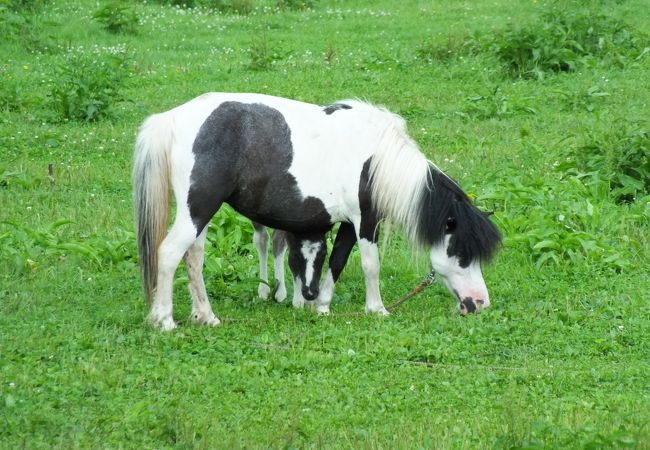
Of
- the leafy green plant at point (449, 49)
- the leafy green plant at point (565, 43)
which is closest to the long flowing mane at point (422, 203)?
the leafy green plant at point (565, 43)

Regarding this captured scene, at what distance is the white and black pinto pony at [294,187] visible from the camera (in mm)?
7652

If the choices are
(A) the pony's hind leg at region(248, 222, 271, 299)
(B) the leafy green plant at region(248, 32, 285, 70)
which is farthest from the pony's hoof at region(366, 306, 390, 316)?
(B) the leafy green plant at region(248, 32, 285, 70)

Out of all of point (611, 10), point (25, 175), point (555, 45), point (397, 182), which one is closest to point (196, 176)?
point (397, 182)

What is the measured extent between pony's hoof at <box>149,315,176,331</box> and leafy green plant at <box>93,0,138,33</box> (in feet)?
37.5

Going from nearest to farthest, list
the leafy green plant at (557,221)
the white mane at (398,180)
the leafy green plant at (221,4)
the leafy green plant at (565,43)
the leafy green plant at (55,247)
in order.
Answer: the white mane at (398,180)
the leafy green plant at (55,247)
the leafy green plant at (557,221)
the leafy green plant at (565,43)
the leafy green plant at (221,4)

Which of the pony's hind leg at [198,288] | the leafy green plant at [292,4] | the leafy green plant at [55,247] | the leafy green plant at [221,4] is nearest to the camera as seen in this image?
the pony's hind leg at [198,288]

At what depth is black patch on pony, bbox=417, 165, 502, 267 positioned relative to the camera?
8.01m

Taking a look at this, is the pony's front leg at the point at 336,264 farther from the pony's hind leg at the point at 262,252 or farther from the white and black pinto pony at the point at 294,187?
the pony's hind leg at the point at 262,252

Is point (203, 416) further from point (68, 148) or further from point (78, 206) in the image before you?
point (68, 148)

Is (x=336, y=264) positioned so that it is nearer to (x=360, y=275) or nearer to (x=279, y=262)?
(x=279, y=262)

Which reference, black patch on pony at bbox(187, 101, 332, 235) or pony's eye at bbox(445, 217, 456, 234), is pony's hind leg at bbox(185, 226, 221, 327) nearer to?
black patch on pony at bbox(187, 101, 332, 235)

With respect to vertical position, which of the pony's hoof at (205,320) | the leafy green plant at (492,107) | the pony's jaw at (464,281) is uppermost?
the pony's jaw at (464,281)

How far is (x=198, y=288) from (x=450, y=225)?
183 cm

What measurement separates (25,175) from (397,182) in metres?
4.72
